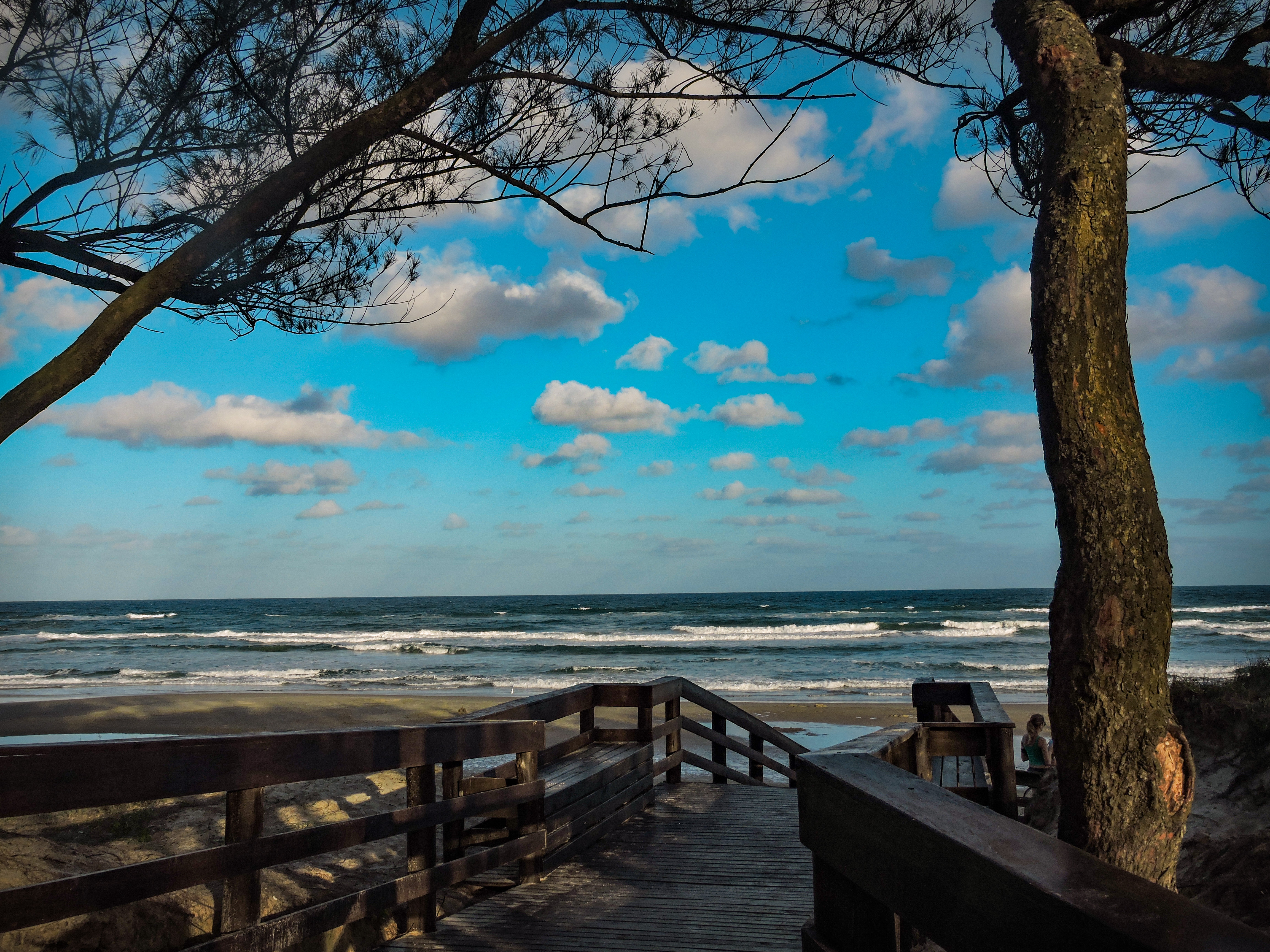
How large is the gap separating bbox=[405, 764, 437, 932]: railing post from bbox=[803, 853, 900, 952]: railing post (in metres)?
1.80

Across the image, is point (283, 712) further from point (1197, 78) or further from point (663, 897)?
point (1197, 78)

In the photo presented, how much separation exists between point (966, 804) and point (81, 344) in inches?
126

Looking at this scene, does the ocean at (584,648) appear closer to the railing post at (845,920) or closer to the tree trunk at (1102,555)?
the tree trunk at (1102,555)

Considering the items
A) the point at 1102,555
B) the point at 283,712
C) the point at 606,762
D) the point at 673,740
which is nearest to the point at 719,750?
the point at 673,740

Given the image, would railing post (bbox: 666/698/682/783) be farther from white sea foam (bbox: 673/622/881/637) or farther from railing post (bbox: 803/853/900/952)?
white sea foam (bbox: 673/622/881/637)

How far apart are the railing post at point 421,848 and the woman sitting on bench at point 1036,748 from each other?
19.5 ft

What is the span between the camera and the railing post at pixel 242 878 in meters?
2.27

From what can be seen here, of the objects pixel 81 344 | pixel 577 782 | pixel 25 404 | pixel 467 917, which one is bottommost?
pixel 467 917

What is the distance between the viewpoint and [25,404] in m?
3.02

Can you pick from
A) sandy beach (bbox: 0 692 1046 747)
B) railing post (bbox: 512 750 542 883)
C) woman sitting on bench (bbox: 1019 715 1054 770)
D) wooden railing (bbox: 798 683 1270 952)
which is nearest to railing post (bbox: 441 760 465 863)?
railing post (bbox: 512 750 542 883)

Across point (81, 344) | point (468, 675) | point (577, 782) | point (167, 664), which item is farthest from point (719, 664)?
point (81, 344)

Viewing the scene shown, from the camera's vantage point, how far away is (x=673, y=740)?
6.26 meters

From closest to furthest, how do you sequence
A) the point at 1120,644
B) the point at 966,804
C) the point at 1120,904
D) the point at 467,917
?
the point at 1120,904
the point at 966,804
the point at 1120,644
the point at 467,917

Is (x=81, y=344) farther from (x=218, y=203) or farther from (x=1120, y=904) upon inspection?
(x=1120, y=904)
